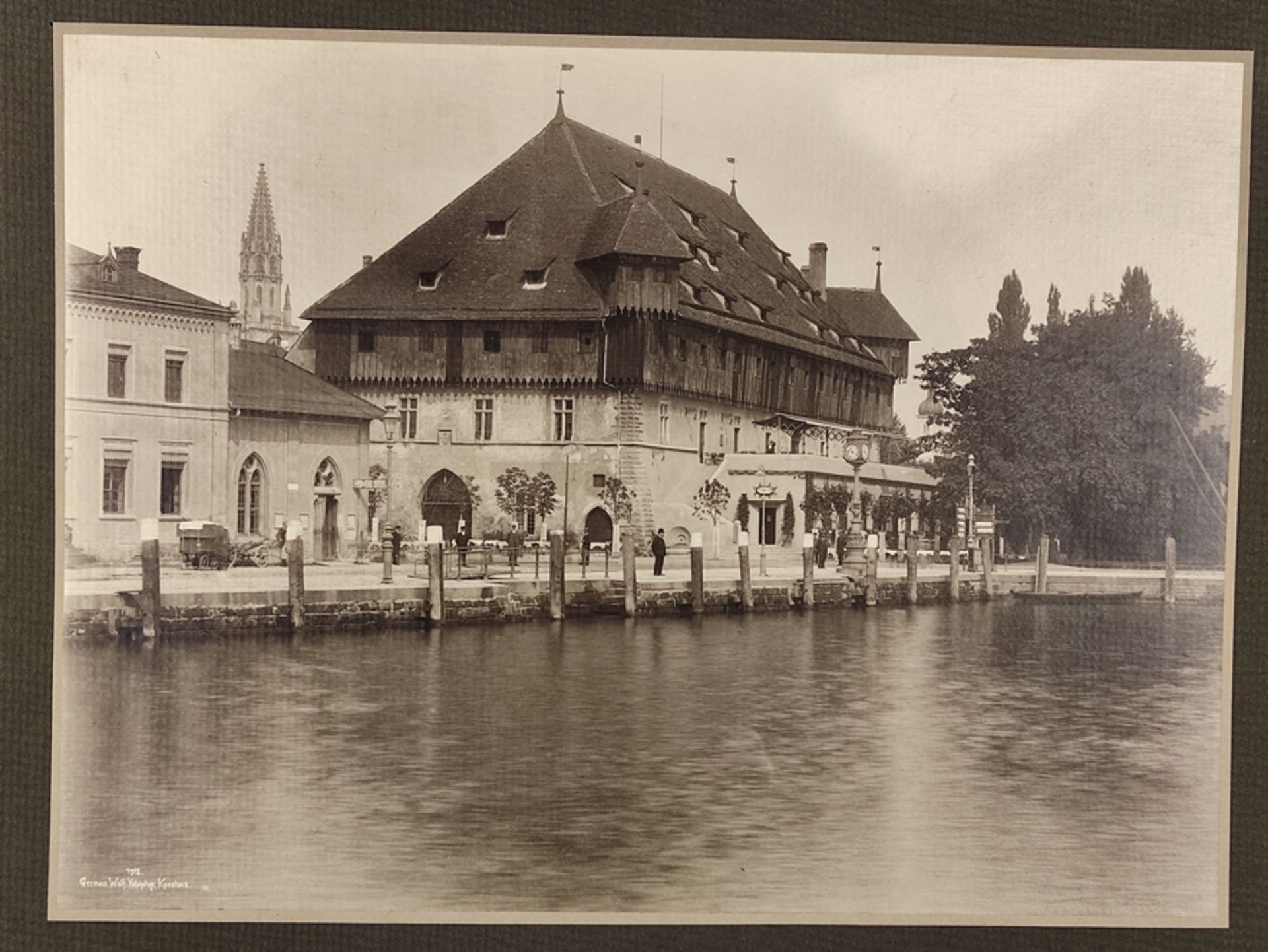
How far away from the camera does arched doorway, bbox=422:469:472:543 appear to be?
439 centimetres

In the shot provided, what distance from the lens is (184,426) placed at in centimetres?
421

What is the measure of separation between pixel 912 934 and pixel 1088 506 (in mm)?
1629

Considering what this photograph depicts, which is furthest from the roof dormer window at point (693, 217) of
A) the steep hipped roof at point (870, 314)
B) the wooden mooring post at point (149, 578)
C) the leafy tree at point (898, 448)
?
the wooden mooring post at point (149, 578)

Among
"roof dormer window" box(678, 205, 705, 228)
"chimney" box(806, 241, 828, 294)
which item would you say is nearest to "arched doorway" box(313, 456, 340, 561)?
"roof dormer window" box(678, 205, 705, 228)

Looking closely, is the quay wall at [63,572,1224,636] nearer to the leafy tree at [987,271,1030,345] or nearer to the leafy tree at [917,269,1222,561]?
the leafy tree at [917,269,1222,561]

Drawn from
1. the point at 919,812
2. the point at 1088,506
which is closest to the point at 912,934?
the point at 919,812

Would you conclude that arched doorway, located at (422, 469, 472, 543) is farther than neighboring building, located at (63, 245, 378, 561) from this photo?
Yes

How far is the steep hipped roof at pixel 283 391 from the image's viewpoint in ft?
14.2

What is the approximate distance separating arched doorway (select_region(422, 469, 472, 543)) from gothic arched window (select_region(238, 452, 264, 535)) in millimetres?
575

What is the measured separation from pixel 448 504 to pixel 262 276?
102 cm

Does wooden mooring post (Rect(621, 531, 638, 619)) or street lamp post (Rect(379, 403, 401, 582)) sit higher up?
street lamp post (Rect(379, 403, 401, 582))

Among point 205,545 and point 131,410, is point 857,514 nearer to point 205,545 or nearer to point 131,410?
point 205,545

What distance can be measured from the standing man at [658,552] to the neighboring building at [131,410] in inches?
59.6

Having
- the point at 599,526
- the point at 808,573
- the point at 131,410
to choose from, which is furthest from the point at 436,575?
the point at 808,573
